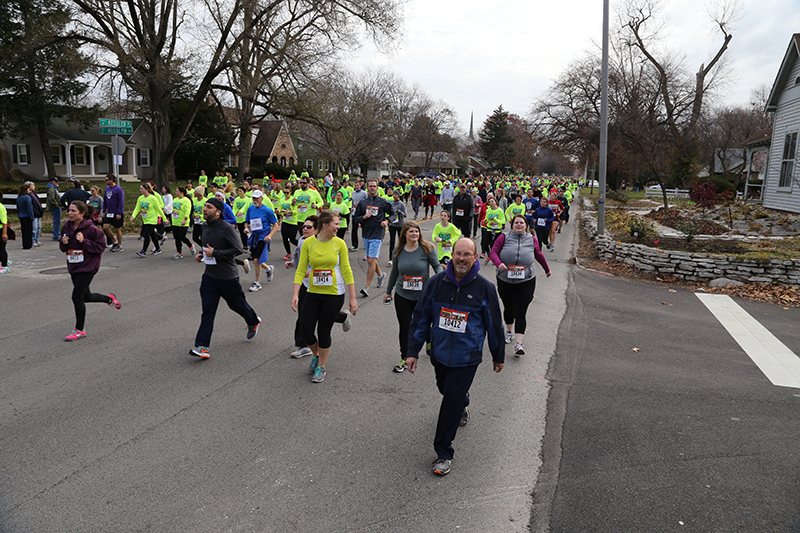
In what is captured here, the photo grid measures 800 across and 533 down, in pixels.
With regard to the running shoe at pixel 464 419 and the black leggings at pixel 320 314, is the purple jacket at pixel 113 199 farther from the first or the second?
the running shoe at pixel 464 419

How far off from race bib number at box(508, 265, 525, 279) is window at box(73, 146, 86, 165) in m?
Result: 43.6

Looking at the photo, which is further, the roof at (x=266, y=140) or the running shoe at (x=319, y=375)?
the roof at (x=266, y=140)

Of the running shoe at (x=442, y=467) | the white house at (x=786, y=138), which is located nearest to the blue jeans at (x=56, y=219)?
the running shoe at (x=442, y=467)

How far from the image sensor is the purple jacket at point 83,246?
23.3 ft

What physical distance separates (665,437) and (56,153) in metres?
45.6

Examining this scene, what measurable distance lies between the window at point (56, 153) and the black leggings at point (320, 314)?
4225 centimetres

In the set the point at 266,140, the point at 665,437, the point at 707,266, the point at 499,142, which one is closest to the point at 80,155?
the point at 266,140

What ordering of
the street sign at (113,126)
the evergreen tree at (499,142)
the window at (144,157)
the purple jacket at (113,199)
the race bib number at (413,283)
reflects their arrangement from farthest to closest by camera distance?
the evergreen tree at (499,142) < the window at (144,157) < the street sign at (113,126) < the purple jacket at (113,199) < the race bib number at (413,283)

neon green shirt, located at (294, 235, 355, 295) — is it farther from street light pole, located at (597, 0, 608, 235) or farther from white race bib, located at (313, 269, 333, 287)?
street light pole, located at (597, 0, 608, 235)

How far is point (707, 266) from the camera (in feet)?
41.5

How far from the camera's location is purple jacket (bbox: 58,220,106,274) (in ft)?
23.3

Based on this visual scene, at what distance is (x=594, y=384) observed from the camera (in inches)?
245

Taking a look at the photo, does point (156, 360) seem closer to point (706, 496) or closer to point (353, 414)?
point (353, 414)

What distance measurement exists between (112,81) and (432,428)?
28.7 metres
